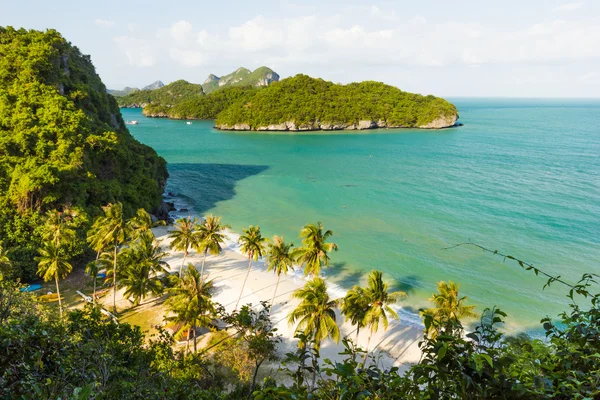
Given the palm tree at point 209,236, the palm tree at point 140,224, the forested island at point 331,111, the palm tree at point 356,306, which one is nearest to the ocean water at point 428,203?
the palm tree at point 356,306

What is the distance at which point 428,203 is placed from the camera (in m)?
59.1

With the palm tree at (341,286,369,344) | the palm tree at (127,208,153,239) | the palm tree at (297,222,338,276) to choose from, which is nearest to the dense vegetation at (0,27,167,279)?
the palm tree at (127,208,153,239)

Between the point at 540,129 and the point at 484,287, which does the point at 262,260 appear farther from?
the point at 540,129

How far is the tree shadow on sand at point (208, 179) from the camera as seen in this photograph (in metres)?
64.7

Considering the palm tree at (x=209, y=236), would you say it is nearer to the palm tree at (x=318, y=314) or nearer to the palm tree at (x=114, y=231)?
the palm tree at (x=114, y=231)

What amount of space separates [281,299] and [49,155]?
99.8 ft

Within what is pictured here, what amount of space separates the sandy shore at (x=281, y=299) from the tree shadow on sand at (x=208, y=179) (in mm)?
18512

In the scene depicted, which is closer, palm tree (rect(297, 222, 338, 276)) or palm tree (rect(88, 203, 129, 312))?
palm tree (rect(297, 222, 338, 276))

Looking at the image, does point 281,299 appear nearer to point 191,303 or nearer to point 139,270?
point 191,303

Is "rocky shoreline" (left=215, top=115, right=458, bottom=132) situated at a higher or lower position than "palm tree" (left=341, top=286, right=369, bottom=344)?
higher

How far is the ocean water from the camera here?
124 ft

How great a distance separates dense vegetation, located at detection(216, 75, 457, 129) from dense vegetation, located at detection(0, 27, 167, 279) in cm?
10709

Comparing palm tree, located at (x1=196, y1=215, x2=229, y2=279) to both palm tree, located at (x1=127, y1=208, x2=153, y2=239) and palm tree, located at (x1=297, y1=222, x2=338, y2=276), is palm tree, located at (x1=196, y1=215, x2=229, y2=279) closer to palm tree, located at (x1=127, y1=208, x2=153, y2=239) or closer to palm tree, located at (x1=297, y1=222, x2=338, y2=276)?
palm tree, located at (x1=127, y1=208, x2=153, y2=239)

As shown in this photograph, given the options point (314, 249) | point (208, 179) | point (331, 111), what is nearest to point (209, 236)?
point (314, 249)
